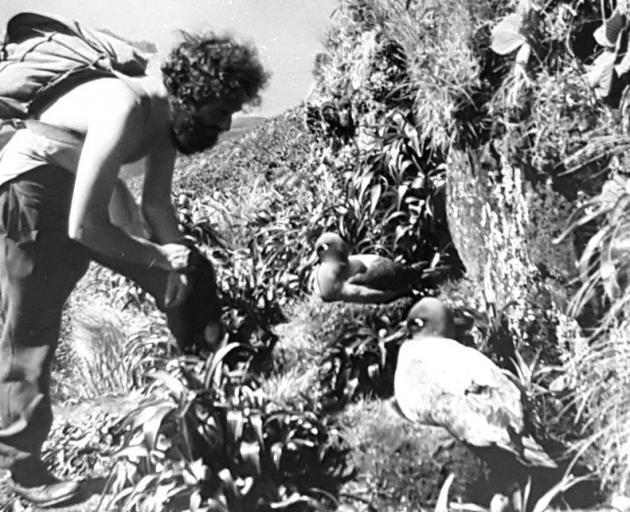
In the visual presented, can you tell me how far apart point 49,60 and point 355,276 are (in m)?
1.44

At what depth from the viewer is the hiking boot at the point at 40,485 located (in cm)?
373

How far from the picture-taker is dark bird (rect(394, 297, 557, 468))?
3.37 m

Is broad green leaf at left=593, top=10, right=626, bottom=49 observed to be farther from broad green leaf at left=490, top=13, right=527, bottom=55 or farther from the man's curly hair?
the man's curly hair

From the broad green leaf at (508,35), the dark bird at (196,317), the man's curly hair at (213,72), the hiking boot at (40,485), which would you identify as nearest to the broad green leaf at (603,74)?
the broad green leaf at (508,35)

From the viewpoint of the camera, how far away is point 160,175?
3666mm

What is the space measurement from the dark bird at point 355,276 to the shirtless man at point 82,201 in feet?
1.82

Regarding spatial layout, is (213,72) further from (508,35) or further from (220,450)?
(220,450)

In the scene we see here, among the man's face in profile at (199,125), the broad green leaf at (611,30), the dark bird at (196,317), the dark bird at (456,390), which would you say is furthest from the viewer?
the dark bird at (196,317)

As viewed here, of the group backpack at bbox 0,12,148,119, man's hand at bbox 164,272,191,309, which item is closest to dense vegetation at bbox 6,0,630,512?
man's hand at bbox 164,272,191,309

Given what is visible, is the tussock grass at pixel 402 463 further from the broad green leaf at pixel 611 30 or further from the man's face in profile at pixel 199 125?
the broad green leaf at pixel 611 30

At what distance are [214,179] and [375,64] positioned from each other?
854mm

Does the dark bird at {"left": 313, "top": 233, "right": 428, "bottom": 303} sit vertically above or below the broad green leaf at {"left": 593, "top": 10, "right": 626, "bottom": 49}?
below

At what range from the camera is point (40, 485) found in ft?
12.3

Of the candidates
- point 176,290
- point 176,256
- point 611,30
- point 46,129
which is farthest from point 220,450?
point 611,30
